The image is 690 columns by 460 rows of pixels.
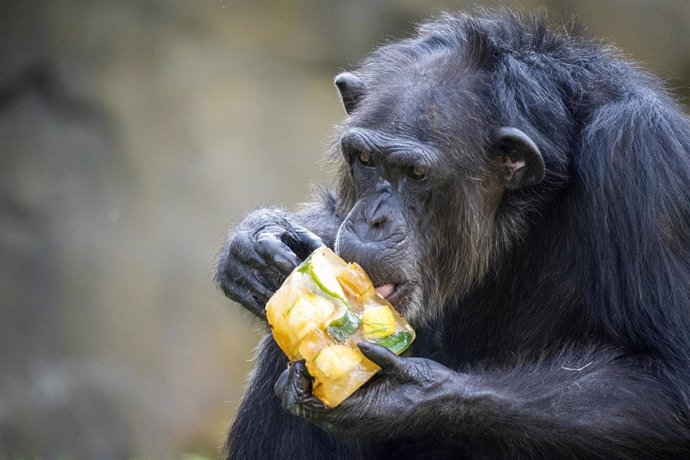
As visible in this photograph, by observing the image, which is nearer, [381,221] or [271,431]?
[381,221]

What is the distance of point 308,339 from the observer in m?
4.87

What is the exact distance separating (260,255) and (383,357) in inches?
47.8

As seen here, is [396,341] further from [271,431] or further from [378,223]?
[271,431]

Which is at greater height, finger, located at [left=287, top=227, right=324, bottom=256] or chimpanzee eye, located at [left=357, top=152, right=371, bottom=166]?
chimpanzee eye, located at [left=357, top=152, right=371, bottom=166]

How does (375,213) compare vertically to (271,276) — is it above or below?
above

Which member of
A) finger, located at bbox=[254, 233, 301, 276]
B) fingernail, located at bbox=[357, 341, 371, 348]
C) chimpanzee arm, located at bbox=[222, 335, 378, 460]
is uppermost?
finger, located at bbox=[254, 233, 301, 276]

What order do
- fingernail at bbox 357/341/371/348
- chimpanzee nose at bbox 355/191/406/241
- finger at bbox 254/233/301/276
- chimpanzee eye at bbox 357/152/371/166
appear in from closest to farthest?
fingernail at bbox 357/341/371/348 < chimpanzee nose at bbox 355/191/406/241 < chimpanzee eye at bbox 357/152/371/166 < finger at bbox 254/233/301/276

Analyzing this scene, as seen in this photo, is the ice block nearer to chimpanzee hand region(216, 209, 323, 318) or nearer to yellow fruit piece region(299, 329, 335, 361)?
yellow fruit piece region(299, 329, 335, 361)

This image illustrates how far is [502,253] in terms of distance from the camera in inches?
222

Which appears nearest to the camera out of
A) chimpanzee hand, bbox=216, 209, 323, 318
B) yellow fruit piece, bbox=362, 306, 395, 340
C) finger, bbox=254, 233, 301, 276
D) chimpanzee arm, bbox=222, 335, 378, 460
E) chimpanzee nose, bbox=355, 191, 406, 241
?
yellow fruit piece, bbox=362, 306, 395, 340

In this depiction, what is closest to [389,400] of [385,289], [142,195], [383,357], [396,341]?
[383,357]

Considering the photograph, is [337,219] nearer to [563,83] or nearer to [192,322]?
[563,83]

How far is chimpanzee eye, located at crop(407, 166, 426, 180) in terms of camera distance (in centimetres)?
528

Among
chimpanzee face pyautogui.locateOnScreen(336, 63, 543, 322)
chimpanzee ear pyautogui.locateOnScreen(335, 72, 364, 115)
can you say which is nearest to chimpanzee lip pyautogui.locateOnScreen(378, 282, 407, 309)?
chimpanzee face pyautogui.locateOnScreen(336, 63, 543, 322)
